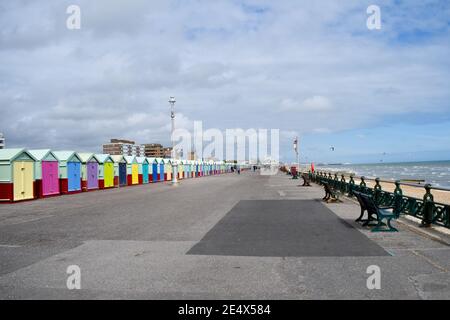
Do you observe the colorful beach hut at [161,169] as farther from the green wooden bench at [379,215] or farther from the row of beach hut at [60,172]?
the green wooden bench at [379,215]

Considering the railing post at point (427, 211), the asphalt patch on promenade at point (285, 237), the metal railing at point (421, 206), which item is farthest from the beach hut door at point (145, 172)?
the railing post at point (427, 211)

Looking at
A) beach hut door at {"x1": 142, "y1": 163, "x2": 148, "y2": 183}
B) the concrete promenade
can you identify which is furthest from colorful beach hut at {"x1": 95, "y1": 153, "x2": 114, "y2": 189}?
→ the concrete promenade

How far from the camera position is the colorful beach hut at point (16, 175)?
19750mm

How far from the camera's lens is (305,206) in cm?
1609

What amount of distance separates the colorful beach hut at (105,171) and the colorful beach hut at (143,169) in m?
6.88

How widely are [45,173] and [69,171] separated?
114 inches

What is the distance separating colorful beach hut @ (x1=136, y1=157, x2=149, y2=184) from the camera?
132 feet

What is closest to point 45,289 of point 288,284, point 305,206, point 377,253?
point 288,284

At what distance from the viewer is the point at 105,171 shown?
31.7 m

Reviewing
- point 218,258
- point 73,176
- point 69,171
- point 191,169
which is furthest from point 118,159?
point 218,258

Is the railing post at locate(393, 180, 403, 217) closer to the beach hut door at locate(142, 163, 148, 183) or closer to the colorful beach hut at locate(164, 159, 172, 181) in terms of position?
the beach hut door at locate(142, 163, 148, 183)

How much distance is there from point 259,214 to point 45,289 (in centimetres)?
892

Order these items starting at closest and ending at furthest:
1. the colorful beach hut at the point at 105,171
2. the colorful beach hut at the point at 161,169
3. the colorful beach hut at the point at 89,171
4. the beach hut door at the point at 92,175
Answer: the colorful beach hut at the point at 89,171 < the beach hut door at the point at 92,175 < the colorful beach hut at the point at 105,171 < the colorful beach hut at the point at 161,169
